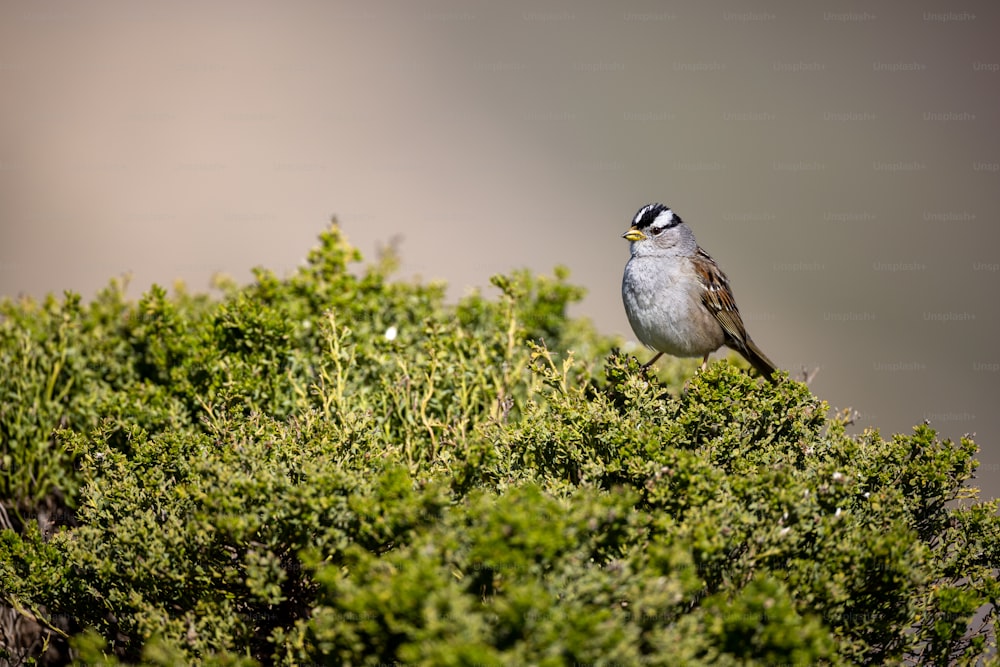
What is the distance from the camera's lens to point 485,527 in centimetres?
279

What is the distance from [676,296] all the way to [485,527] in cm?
306

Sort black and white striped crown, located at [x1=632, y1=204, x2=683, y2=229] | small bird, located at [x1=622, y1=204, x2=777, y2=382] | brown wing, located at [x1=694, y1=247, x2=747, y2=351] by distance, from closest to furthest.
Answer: small bird, located at [x1=622, y1=204, x2=777, y2=382], brown wing, located at [x1=694, y1=247, x2=747, y2=351], black and white striped crown, located at [x1=632, y1=204, x2=683, y2=229]

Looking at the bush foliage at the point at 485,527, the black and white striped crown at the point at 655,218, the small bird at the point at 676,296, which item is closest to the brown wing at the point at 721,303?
the small bird at the point at 676,296

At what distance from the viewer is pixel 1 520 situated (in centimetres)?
480

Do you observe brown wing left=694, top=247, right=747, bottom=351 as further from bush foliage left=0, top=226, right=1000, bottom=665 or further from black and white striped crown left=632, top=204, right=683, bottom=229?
bush foliage left=0, top=226, right=1000, bottom=665

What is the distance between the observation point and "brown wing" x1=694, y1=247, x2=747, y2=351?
18.3 ft

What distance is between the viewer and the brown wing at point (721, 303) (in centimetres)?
557

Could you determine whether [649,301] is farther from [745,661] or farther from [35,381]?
Result: [35,381]

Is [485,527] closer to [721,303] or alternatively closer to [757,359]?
[721,303]

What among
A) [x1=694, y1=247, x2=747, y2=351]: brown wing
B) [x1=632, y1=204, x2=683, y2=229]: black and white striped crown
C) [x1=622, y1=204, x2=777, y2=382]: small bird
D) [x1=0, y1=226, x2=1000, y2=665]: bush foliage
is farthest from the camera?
[x1=632, y1=204, x2=683, y2=229]: black and white striped crown

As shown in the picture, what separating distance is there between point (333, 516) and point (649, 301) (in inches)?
117

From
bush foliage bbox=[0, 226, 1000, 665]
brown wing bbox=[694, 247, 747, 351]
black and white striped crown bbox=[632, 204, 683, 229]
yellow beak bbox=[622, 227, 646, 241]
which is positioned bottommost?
bush foliage bbox=[0, 226, 1000, 665]

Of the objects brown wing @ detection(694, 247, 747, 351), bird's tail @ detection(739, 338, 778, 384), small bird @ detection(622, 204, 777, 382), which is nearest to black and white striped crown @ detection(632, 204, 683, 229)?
small bird @ detection(622, 204, 777, 382)

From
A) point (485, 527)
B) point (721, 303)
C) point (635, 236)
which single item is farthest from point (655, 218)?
Result: point (485, 527)
